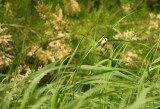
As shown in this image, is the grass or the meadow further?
the meadow

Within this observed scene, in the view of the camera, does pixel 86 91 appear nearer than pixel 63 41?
Yes

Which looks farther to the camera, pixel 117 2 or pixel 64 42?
pixel 117 2

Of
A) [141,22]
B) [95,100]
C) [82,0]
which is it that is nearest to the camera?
[95,100]

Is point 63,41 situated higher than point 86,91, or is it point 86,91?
point 63,41

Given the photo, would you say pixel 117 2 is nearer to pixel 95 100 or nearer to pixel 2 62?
pixel 2 62

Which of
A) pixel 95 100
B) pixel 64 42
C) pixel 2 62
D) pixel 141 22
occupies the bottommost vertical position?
pixel 95 100

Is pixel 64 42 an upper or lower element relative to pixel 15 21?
A: lower

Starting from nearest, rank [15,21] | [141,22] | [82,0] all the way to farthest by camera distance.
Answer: [15,21]
[141,22]
[82,0]

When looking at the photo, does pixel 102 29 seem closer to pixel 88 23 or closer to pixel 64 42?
pixel 88 23

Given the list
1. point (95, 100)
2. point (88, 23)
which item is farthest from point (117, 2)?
point (95, 100)

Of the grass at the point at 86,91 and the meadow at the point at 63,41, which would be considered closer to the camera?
the grass at the point at 86,91
